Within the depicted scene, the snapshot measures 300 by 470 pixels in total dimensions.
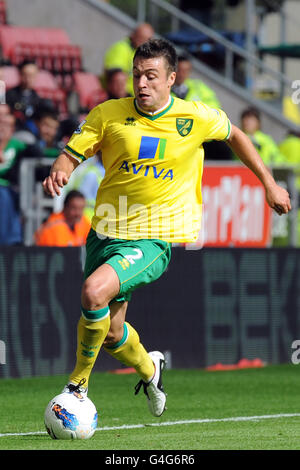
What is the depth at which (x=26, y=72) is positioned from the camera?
1434cm

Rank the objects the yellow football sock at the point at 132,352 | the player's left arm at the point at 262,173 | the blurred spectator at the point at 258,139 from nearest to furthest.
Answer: the player's left arm at the point at 262,173 < the yellow football sock at the point at 132,352 < the blurred spectator at the point at 258,139

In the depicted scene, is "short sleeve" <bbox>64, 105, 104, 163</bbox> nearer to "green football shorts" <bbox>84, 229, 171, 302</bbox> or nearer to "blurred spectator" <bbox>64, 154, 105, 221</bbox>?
"green football shorts" <bbox>84, 229, 171, 302</bbox>

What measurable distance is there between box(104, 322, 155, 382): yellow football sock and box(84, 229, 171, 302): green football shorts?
0.29 metres

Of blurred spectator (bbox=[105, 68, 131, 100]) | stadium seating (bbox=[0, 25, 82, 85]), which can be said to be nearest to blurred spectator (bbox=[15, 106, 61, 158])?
blurred spectator (bbox=[105, 68, 131, 100])

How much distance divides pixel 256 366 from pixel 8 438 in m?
5.67

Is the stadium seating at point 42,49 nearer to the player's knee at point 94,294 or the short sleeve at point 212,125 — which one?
the short sleeve at point 212,125

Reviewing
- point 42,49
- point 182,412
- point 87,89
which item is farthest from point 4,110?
point 182,412

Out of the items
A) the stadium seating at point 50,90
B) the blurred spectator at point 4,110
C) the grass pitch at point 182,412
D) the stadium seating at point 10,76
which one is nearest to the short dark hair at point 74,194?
the blurred spectator at point 4,110

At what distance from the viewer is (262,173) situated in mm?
7762

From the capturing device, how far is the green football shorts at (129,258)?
731cm

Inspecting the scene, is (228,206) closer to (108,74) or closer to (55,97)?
(108,74)

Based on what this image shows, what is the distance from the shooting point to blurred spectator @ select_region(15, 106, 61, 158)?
13.3 meters
